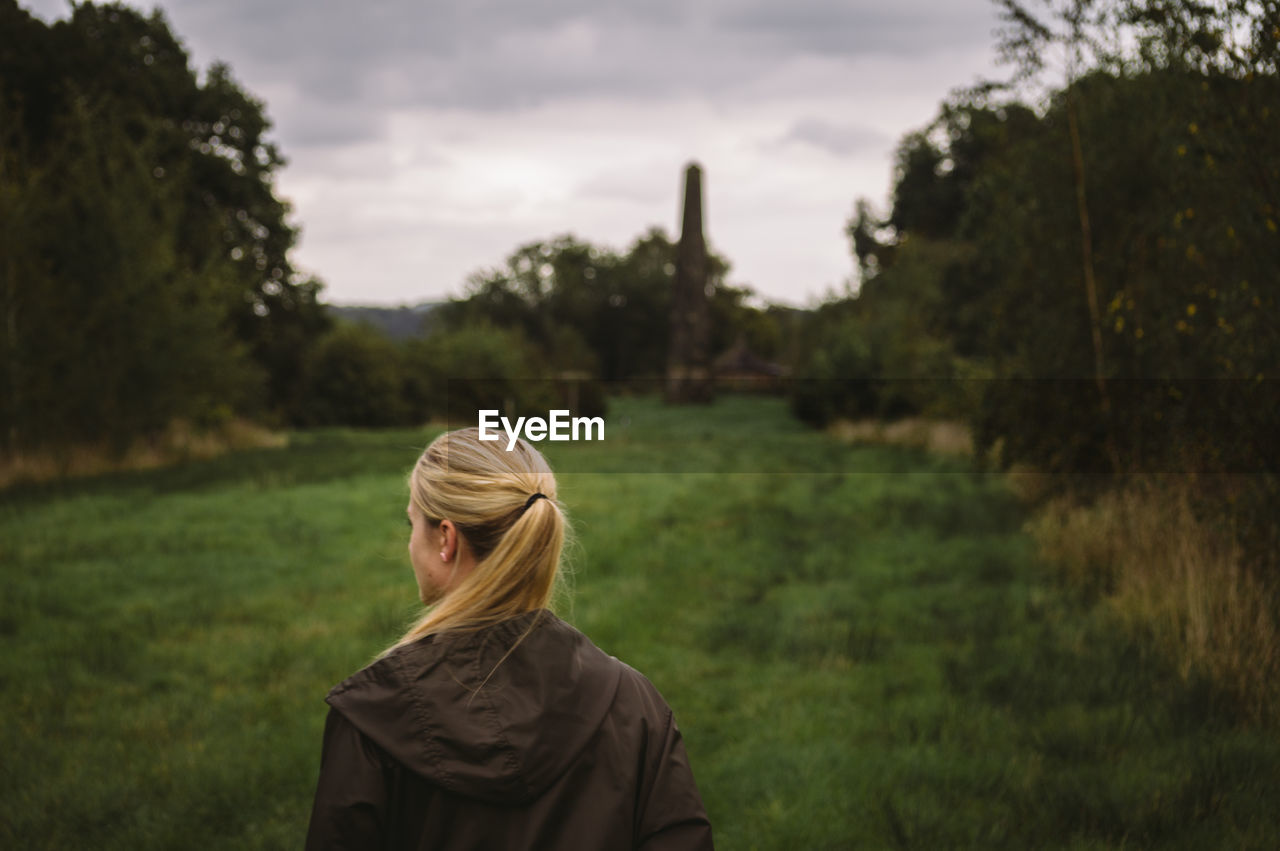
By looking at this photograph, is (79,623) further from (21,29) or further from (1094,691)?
(21,29)

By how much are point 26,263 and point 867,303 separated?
1086 inches

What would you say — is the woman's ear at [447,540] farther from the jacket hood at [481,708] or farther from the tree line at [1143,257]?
the tree line at [1143,257]

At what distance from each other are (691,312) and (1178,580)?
3647 centimetres

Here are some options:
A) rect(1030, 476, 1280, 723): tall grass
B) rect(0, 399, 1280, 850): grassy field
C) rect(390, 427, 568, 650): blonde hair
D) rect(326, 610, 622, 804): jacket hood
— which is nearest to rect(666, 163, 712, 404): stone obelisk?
rect(0, 399, 1280, 850): grassy field

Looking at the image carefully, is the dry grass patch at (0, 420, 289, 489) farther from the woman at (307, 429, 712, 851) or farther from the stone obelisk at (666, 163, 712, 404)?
the stone obelisk at (666, 163, 712, 404)

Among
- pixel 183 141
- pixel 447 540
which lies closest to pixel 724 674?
pixel 447 540

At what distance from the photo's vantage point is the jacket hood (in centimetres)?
179

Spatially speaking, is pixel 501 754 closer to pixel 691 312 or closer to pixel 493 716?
pixel 493 716

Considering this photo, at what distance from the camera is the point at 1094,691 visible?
5.48 m

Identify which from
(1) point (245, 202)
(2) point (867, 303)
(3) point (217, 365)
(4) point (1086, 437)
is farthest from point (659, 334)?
(4) point (1086, 437)

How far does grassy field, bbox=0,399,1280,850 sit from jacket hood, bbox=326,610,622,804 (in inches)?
104

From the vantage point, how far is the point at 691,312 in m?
42.2

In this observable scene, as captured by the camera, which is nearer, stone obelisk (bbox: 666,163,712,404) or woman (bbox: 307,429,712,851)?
woman (bbox: 307,429,712,851)

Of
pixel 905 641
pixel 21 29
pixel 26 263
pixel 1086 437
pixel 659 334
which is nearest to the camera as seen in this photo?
pixel 905 641
